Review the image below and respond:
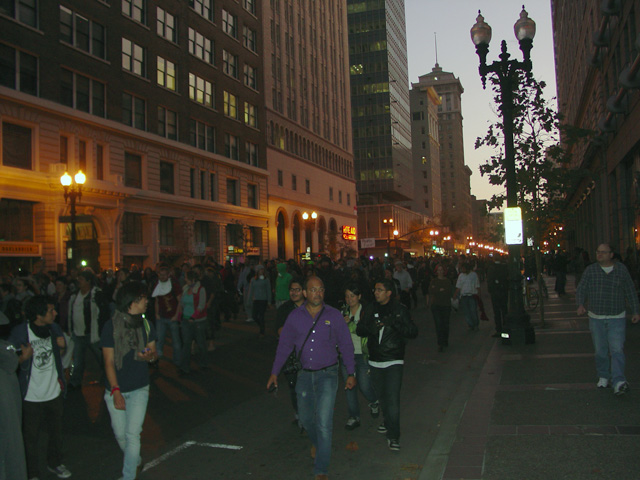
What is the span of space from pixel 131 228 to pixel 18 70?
10.7 m

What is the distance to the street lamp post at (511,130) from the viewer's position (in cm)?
1237

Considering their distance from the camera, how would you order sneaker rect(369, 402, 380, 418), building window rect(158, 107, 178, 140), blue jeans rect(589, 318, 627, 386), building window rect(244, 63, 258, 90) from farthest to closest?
building window rect(244, 63, 258, 90), building window rect(158, 107, 178, 140), blue jeans rect(589, 318, 627, 386), sneaker rect(369, 402, 380, 418)

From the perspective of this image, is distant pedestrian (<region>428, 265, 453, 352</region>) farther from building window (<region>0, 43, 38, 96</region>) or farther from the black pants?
building window (<region>0, 43, 38, 96</region>)

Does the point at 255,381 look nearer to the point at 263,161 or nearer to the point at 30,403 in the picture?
the point at 30,403

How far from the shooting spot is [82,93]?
31078mm

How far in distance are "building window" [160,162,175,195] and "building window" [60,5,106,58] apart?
25.6ft

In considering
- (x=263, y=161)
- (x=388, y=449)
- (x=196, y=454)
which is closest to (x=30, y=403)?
(x=196, y=454)

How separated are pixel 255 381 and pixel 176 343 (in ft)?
5.93

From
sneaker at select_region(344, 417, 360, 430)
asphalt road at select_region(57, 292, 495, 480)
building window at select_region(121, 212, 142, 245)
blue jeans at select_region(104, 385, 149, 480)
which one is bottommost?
asphalt road at select_region(57, 292, 495, 480)

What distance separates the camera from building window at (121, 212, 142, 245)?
34031mm

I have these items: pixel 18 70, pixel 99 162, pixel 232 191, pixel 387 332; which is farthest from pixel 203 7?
pixel 387 332

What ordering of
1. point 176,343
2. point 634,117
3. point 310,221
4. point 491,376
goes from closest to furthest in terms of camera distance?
point 491,376 → point 176,343 → point 634,117 → point 310,221

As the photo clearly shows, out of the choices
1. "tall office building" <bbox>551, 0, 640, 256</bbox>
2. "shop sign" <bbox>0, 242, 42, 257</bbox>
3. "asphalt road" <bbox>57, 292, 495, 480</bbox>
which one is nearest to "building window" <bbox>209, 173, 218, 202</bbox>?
"shop sign" <bbox>0, 242, 42, 257</bbox>

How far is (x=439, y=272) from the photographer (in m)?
13.9
